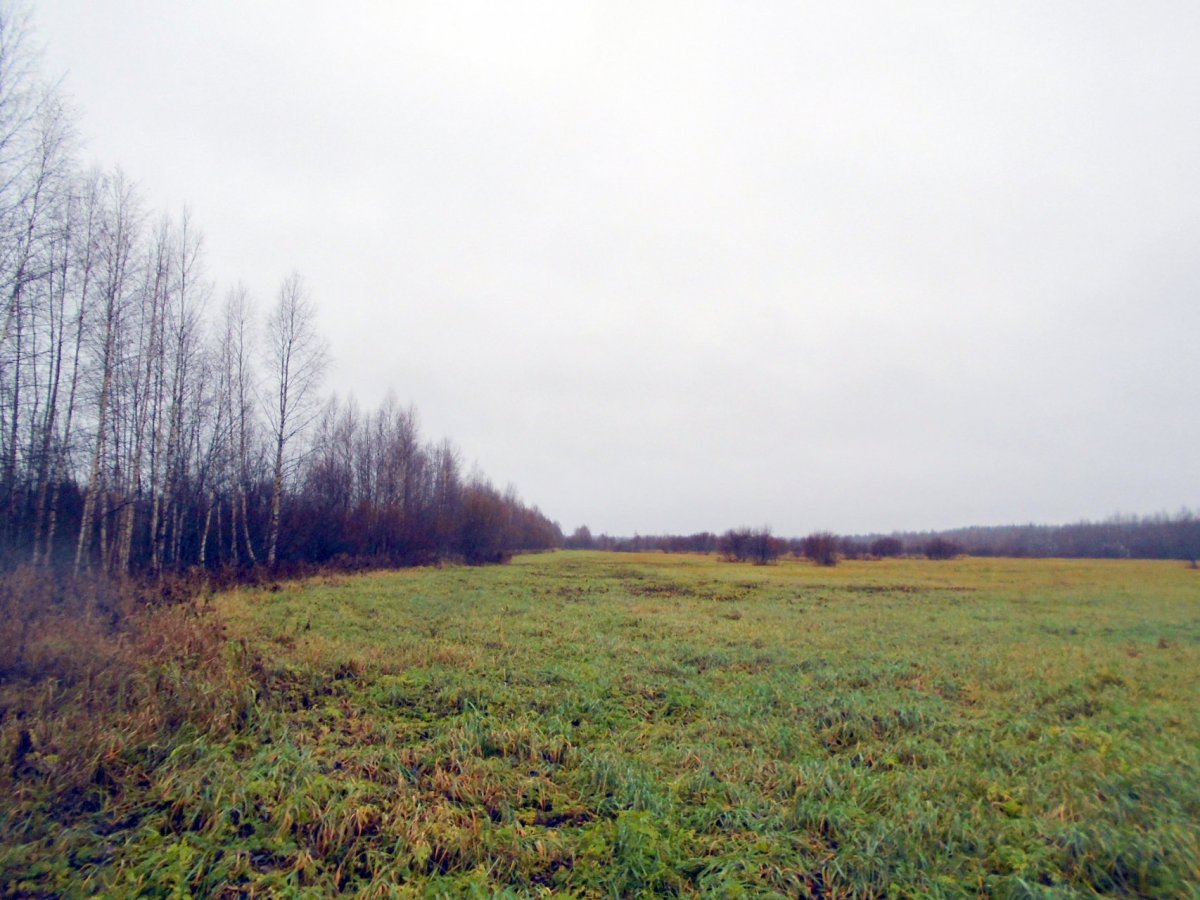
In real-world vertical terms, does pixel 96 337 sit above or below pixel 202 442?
above

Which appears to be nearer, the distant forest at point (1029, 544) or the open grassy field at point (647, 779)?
the open grassy field at point (647, 779)

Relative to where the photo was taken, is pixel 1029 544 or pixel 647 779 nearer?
pixel 647 779

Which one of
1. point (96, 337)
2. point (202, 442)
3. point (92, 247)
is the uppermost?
point (92, 247)

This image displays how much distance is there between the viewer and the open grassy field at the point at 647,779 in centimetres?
411

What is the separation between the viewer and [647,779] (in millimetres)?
5664

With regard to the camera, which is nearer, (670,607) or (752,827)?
(752,827)

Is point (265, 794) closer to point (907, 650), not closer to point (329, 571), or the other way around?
point (907, 650)

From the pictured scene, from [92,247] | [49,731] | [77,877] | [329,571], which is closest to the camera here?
[77,877]

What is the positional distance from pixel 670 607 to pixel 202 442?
21.2 m

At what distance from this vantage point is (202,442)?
25.9 m

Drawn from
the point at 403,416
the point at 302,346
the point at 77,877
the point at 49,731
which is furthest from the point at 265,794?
the point at 403,416

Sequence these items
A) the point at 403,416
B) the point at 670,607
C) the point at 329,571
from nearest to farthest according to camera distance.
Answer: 1. the point at 670,607
2. the point at 329,571
3. the point at 403,416

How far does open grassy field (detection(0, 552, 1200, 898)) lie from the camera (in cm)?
411

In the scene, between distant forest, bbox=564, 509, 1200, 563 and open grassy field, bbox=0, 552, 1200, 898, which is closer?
open grassy field, bbox=0, 552, 1200, 898
